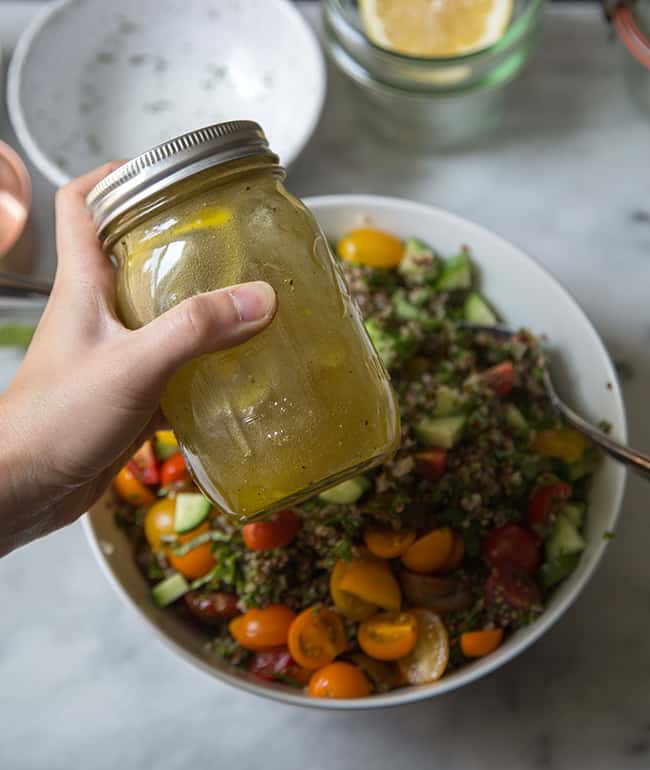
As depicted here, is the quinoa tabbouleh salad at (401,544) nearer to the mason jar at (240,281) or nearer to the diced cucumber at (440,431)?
the diced cucumber at (440,431)

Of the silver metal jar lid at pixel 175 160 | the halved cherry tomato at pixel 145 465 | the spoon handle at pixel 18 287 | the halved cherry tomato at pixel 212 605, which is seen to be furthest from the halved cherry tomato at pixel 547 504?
the spoon handle at pixel 18 287

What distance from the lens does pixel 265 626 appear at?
3.86 feet

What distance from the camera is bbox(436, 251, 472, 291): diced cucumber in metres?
1.37

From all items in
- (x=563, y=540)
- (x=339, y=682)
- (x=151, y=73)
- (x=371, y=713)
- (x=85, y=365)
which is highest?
(x=85, y=365)

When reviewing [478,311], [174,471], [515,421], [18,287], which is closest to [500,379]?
[515,421]

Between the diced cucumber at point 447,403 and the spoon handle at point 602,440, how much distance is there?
0.52 feet

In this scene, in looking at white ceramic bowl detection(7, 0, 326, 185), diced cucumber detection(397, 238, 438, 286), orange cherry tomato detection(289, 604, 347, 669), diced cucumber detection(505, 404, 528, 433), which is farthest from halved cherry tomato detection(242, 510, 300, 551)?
white ceramic bowl detection(7, 0, 326, 185)

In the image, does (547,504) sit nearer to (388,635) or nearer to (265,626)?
(388,635)

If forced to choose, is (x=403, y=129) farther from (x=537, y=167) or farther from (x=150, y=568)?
(x=150, y=568)

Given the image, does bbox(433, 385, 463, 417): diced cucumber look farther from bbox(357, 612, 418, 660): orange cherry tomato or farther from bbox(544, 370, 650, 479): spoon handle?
bbox(357, 612, 418, 660): orange cherry tomato

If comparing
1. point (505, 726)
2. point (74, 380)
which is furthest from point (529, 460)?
point (74, 380)

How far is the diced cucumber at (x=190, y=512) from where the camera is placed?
1.19 meters

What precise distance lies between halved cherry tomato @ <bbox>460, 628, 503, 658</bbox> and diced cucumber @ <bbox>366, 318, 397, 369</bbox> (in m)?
0.37

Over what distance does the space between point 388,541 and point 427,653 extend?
0.52ft
